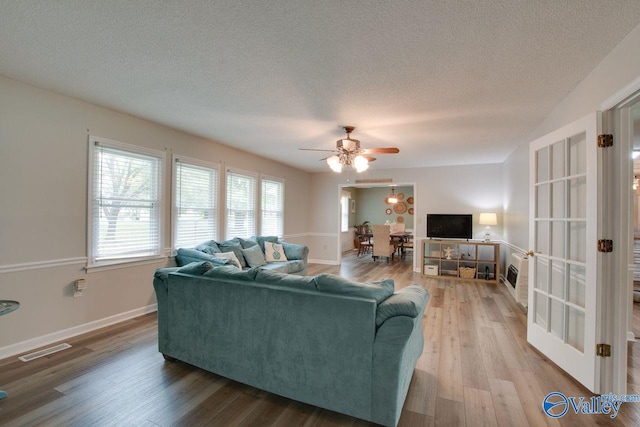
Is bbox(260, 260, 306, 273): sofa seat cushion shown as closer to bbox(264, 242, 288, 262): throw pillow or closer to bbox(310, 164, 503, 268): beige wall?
bbox(264, 242, 288, 262): throw pillow

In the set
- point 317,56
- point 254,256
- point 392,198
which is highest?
point 317,56

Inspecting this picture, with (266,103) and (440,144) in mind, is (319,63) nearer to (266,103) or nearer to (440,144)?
(266,103)

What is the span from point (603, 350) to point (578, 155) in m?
1.56

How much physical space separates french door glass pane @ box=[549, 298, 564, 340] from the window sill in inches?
182

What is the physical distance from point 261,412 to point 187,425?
46cm

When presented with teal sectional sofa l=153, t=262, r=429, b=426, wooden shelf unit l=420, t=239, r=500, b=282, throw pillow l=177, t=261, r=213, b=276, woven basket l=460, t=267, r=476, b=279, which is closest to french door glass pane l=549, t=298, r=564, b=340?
teal sectional sofa l=153, t=262, r=429, b=426

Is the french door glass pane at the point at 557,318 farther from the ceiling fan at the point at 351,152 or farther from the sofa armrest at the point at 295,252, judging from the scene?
the sofa armrest at the point at 295,252

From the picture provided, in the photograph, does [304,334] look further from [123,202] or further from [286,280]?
[123,202]

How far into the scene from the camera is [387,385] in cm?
175

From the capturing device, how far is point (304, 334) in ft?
6.47

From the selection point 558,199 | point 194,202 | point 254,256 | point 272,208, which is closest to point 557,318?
point 558,199

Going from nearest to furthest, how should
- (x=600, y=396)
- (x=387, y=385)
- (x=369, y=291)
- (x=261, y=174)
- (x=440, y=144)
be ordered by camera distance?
(x=387, y=385) → (x=369, y=291) → (x=600, y=396) → (x=440, y=144) → (x=261, y=174)

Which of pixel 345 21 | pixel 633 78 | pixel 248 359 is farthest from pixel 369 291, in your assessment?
pixel 633 78

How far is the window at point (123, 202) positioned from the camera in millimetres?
3342
